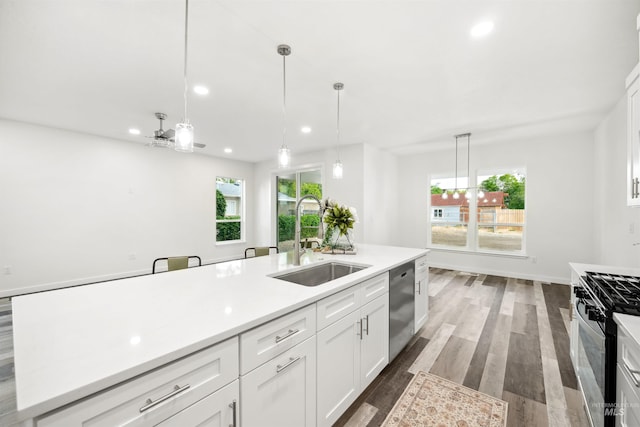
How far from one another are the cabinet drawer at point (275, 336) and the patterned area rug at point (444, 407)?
39.1 inches

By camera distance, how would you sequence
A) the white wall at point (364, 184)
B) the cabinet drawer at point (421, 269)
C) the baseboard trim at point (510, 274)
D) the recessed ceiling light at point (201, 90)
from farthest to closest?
1. the white wall at point (364, 184)
2. the baseboard trim at point (510, 274)
3. the recessed ceiling light at point (201, 90)
4. the cabinet drawer at point (421, 269)

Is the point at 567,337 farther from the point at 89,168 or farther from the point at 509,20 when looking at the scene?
the point at 89,168

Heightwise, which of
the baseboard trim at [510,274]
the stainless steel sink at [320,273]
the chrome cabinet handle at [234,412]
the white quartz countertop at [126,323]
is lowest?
the baseboard trim at [510,274]

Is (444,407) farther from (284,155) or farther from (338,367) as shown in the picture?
(284,155)

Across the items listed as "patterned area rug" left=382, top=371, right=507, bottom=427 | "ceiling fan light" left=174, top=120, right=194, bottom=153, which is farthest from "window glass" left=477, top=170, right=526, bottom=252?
"ceiling fan light" left=174, top=120, right=194, bottom=153

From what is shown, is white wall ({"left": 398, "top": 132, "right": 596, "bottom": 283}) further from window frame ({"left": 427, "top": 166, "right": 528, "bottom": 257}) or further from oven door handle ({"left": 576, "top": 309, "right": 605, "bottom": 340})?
oven door handle ({"left": 576, "top": 309, "right": 605, "bottom": 340})

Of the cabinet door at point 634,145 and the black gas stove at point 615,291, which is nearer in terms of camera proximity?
the black gas stove at point 615,291

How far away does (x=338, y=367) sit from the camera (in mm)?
1570

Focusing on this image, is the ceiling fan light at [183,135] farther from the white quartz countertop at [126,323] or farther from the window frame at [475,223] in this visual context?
the window frame at [475,223]

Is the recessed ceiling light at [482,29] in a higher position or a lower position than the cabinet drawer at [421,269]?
higher

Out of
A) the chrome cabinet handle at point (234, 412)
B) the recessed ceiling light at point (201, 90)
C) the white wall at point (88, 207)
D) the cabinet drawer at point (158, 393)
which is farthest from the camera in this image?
the white wall at point (88, 207)

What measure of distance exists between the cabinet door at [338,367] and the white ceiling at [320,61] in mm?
2161

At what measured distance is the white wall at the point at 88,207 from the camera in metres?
3.96

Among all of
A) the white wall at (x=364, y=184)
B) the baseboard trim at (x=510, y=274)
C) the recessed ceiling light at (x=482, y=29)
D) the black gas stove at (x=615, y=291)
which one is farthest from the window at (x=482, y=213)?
the recessed ceiling light at (x=482, y=29)
